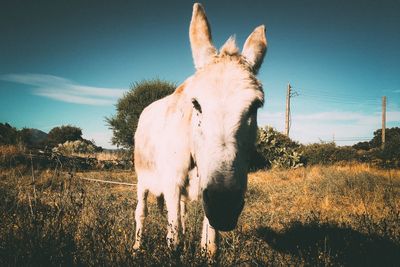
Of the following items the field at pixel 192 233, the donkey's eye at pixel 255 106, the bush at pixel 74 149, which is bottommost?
the field at pixel 192 233

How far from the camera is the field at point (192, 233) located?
2.21 m

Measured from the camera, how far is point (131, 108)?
20297 millimetres

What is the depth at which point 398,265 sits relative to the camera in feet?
8.79

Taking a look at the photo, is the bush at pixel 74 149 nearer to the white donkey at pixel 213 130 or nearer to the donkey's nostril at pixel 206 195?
the white donkey at pixel 213 130

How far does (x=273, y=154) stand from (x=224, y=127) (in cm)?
1605

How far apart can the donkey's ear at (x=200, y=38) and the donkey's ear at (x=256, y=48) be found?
0.33 meters

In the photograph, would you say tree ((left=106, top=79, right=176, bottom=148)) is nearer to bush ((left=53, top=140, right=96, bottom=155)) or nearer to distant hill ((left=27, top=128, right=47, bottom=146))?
bush ((left=53, top=140, right=96, bottom=155))

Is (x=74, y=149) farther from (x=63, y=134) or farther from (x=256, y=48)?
(x=256, y=48)

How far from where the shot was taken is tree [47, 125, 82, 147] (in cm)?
3481

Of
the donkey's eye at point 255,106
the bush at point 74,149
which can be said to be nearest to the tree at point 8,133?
the bush at point 74,149

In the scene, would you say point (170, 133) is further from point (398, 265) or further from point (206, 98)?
point (398, 265)

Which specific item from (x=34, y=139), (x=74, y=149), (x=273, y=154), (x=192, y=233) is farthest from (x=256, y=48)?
(x=34, y=139)

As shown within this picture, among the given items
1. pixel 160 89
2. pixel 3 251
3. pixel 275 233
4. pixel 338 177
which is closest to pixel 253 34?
pixel 3 251

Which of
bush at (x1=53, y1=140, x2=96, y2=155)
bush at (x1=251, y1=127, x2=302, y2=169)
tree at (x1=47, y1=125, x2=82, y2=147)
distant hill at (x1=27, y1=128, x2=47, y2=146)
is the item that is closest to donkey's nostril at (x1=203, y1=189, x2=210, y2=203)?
bush at (x1=53, y1=140, x2=96, y2=155)
